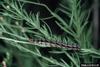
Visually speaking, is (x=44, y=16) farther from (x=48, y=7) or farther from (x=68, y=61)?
(x=68, y=61)

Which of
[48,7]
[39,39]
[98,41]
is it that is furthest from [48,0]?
[98,41]

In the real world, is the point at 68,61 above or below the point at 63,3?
below

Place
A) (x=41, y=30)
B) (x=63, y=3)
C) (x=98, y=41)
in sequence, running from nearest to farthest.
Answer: (x=41, y=30)
(x=63, y=3)
(x=98, y=41)

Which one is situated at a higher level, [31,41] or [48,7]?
[48,7]

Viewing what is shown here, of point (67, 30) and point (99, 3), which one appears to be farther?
point (99, 3)

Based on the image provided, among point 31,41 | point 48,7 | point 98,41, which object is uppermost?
point 48,7

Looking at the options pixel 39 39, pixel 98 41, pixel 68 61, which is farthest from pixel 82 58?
pixel 98 41

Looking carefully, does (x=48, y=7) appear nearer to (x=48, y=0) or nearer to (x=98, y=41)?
(x=48, y=0)

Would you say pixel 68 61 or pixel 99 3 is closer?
pixel 68 61

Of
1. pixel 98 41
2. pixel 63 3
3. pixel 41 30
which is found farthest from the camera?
pixel 98 41
